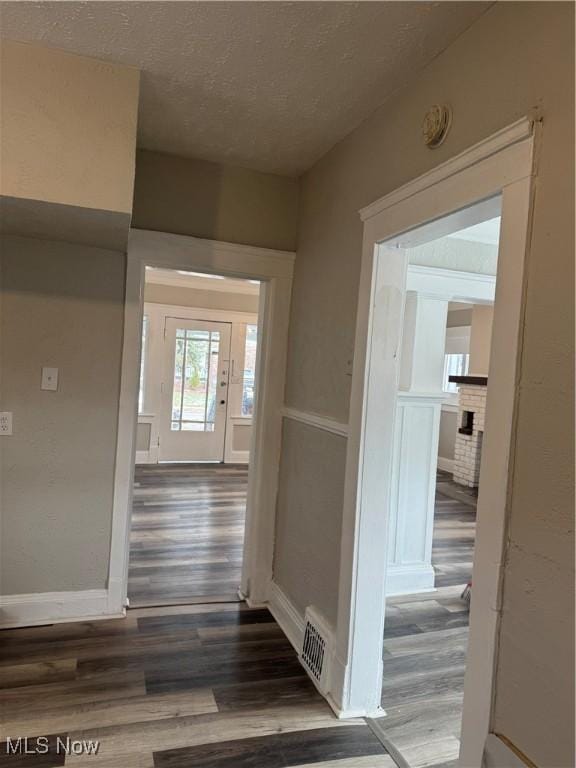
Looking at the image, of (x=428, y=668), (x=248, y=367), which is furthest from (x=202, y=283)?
(x=428, y=668)

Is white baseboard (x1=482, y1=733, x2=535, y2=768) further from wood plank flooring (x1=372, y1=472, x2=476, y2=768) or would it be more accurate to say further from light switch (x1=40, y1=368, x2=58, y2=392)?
light switch (x1=40, y1=368, x2=58, y2=392)

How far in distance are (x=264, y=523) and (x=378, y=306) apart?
5.20 ft

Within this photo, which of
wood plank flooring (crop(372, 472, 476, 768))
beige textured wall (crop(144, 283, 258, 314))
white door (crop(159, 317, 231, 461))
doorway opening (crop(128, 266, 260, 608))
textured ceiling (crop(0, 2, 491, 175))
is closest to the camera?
textured ceiling (crop(0, 2, 491, 175))

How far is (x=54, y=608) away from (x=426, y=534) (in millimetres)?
2316

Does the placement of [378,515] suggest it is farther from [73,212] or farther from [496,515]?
[73,212]

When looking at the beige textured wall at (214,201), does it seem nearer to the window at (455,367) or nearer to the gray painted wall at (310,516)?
the gray painted wall at (310,516)

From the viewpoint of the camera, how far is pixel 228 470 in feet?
21.6

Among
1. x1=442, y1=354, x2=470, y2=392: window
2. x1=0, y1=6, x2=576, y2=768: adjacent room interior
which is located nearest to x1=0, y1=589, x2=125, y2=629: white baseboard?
x1=0, y1=6, x2=576, y2=768: adjacent room interior

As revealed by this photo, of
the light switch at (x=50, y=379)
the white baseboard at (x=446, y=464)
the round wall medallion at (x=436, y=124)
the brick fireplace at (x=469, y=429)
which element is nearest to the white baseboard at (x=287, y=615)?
the light switch at (x=50, y=379)

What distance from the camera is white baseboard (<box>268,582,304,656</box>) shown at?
2.55 m

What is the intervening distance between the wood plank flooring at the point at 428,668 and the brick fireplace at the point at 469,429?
281 cm

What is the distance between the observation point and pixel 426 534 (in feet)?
11.3

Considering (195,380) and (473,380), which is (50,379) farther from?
(473,380)

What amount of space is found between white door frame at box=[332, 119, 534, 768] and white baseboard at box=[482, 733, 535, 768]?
2 cm
